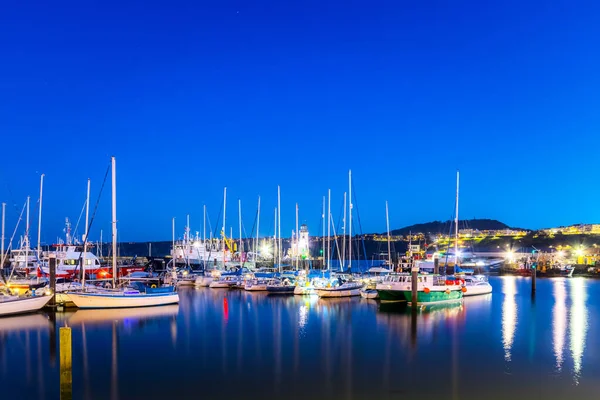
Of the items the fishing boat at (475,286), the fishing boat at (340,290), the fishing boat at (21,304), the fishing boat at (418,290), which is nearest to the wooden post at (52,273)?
the fishing boat at (21,304)

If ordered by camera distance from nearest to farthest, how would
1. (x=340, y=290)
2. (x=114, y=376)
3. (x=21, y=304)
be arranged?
(x=114, y=376) < (x=21, y=304) < (x=340, y=290)

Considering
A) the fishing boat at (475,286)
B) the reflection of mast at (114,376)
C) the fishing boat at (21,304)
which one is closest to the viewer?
the reflection of mast at (114,376)

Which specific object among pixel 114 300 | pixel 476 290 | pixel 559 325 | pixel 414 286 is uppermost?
pixel 414 286

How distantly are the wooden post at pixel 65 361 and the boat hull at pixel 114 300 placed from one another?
935 inches

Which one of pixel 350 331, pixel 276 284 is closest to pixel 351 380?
pixel 350 331

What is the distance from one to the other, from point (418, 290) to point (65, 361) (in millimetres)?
32221

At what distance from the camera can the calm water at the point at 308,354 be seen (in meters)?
20.5

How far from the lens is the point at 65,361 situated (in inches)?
645

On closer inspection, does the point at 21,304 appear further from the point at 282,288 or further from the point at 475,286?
the point at 475,286

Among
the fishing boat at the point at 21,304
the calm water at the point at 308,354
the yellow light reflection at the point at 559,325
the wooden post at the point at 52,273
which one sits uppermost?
the wooden post at the point at 52,273

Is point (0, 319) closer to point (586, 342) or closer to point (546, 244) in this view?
point (586, 342)

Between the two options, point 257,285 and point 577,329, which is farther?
point 257,285

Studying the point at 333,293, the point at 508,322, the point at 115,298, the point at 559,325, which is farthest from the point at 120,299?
the point at 559,325

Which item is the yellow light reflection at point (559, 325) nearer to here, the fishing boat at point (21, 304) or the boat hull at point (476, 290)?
the boat hull at point (476, 290)
